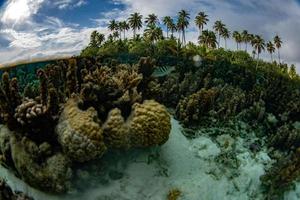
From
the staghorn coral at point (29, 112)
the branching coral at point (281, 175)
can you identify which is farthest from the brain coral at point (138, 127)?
the branching coral at point (281, 175)

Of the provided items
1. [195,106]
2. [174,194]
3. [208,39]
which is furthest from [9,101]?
[208,39]

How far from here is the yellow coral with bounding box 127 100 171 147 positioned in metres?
6.46

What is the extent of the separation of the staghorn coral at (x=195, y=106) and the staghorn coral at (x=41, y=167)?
2.60 meters

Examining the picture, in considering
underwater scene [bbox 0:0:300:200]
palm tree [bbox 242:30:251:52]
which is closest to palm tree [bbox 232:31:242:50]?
palm tree [bbox 242:30:251:52]

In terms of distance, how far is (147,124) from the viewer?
6500 mm

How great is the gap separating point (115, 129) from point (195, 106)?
7.28 ft

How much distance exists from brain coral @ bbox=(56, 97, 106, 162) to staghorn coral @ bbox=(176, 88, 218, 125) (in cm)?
222

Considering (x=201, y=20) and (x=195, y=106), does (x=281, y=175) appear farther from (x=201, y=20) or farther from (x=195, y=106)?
(x=201, y=20)

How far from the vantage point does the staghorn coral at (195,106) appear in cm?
804

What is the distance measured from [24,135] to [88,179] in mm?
1115

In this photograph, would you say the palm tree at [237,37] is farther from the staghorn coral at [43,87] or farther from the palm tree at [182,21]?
the staghorn coral at [43,87]

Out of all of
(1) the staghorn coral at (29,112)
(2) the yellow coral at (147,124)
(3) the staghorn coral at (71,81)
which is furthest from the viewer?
(3) the staghorn coral at (71,81)

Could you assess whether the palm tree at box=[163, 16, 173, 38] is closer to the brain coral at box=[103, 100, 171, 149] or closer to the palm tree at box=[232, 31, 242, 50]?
the palm tree at box=[232, 31, 242, 50]

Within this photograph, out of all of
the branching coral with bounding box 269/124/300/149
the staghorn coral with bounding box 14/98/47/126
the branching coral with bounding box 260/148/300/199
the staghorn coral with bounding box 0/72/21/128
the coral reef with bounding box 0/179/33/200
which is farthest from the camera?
the branching coral with bounding box 269/124/300/149
